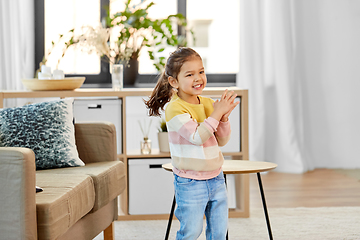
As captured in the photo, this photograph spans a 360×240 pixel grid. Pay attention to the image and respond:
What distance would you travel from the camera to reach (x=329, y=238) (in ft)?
7.70

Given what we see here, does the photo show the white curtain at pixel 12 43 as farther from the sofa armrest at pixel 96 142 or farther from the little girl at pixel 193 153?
the little girl at pixel 193 153

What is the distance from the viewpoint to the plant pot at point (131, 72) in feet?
10.5

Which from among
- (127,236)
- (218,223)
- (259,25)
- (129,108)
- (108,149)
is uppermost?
(259,25)

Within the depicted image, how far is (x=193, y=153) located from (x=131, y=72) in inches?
69.3

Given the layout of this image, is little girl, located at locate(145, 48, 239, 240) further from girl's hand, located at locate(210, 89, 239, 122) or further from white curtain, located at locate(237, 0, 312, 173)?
white curtain, located at locate(237, 0, 312, 173)

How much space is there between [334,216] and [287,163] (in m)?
1.49

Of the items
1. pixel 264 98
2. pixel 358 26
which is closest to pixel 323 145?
pixel 264 98

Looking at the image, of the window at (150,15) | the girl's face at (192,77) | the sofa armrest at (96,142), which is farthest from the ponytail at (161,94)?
the window at (150,15)

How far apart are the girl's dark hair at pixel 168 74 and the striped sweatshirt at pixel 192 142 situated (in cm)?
7

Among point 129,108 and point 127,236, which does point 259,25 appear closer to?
point 129,108

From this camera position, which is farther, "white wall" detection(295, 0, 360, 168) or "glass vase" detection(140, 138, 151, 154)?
"white wall" detection(295, 0, 360, 168)

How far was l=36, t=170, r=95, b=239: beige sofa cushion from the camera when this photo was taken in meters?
1.50

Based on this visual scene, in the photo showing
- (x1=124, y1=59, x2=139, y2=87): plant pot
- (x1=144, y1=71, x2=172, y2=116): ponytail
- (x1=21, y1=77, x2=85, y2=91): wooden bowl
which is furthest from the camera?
(x1=124, y1=59, x2=139, y2=87): plant pot

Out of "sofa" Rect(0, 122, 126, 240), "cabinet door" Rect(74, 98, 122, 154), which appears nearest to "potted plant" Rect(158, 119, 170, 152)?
"cabinet door" Rect(74, 98, 122, 154)
